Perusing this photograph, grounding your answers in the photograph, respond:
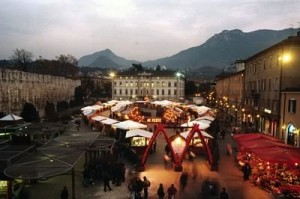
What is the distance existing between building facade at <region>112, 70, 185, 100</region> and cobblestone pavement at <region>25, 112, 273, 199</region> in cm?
9142

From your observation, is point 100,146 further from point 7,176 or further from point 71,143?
point 7,176

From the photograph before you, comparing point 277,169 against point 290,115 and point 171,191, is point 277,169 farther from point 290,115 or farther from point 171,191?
point 290,115

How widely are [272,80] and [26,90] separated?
39.1 m

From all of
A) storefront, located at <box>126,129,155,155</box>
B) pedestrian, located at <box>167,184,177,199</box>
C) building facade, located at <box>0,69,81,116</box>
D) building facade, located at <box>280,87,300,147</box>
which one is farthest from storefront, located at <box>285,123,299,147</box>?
building facade, located at <box>0,69,81,116</box>

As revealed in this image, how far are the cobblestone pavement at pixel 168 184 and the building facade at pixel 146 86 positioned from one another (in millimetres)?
91424

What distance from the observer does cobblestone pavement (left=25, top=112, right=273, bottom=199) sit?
728 inches

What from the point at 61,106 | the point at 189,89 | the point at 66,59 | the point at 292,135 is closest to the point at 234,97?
the point at 292,135

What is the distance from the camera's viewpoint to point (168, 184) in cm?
2044

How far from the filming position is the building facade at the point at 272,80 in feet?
116

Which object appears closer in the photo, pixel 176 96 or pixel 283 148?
pixel 283 148

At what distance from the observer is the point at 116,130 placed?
121ft

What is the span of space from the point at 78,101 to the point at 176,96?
3790 centimetres

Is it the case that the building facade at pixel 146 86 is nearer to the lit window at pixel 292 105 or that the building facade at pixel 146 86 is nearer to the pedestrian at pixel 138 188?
the lit window at pixel 292 105

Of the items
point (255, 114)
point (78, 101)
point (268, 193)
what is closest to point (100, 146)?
point (268, 193)
